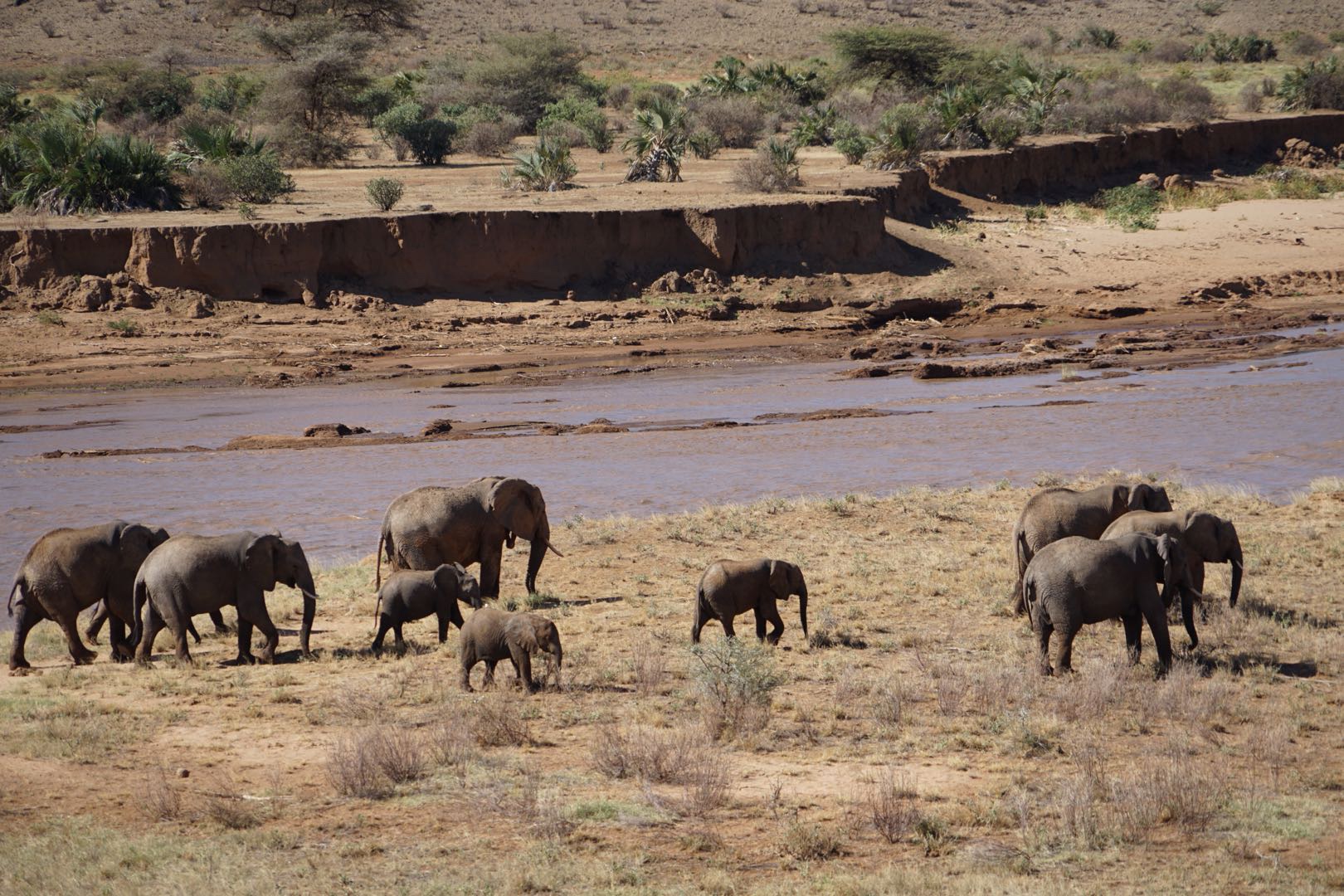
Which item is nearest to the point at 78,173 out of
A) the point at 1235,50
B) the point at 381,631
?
the point at 381,631

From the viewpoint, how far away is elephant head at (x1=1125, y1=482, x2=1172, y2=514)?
40.7 ft

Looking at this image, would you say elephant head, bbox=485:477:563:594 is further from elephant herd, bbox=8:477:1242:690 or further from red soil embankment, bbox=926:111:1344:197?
red soil embankment, bbox=926:111:1344:197

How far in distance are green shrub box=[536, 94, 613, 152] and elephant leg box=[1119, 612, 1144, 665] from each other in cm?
3857

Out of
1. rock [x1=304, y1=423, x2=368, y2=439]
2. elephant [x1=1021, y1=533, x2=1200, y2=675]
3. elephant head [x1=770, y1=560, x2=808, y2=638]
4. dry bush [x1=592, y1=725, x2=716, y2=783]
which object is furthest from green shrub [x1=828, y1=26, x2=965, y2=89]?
dry bush [x1=592, y1=725, x2=716, y2=783]

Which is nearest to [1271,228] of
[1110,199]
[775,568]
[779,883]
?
[1110,199]

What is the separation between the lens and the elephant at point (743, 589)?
11508mm

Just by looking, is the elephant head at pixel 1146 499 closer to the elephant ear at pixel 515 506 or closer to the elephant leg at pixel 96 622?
the elephant ear at pixel 515 506

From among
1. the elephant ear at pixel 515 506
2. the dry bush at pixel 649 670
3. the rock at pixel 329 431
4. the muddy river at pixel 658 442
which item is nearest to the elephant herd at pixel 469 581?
the elephant ear at pixel 515 506

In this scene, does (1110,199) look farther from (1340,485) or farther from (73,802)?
(73,802)

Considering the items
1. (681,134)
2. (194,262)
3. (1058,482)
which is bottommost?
(1058,482)

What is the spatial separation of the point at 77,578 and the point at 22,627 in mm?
577

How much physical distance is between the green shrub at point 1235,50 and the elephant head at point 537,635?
7191 centimetres

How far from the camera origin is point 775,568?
37.8 feet

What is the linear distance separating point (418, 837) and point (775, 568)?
4354mm
